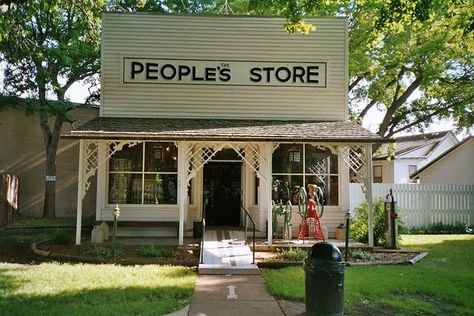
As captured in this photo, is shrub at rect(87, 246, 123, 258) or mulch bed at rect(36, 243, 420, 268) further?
shrub at rect(87, 246, 123, 258)

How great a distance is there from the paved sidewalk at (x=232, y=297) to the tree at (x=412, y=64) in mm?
10664

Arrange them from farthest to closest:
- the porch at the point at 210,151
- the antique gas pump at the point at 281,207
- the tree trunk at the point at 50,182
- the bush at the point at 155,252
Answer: the tree trunk at the point at 50,182
the antique gas pump at the point at 281,207
the porch at the point at 210,151
the bush at the point at 155,252

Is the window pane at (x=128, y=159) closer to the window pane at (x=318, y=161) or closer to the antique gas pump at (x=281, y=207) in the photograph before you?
the antique gas pump at (x=281, y=207)

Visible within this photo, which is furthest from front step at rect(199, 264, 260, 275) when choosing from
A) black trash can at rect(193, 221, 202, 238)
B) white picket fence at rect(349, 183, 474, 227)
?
white picket fence at rect(349, 183, 474, 227)

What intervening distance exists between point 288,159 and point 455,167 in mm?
15864

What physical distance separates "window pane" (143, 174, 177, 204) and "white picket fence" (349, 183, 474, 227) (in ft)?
26.7

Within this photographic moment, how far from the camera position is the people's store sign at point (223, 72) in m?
14.8

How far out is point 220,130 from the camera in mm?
12898

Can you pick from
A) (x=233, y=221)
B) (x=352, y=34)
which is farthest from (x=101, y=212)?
(x=352, y=34)

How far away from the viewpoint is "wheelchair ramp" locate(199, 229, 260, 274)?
9.87m

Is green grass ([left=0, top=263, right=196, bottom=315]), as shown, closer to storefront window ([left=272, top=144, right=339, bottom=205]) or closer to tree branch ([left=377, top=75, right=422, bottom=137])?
storefront window ([left=272, top=144, right=339, bottom=205])

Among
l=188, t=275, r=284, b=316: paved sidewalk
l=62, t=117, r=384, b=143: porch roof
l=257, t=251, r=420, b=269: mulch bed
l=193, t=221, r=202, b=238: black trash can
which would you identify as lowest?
l=188, t=275, r=284, b=316: paved sidewalk

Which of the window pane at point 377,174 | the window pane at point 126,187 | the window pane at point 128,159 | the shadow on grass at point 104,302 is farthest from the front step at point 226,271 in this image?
the window pane at point 377,174

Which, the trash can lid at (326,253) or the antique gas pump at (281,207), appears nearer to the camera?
the trash can lid at (326,253)
